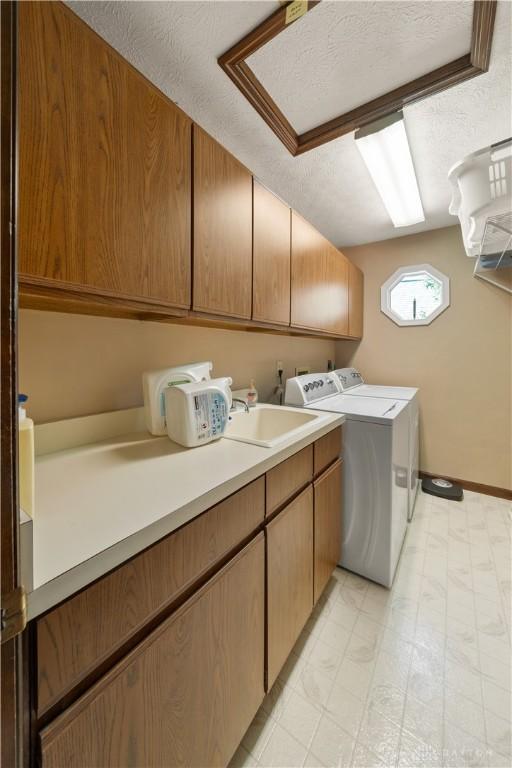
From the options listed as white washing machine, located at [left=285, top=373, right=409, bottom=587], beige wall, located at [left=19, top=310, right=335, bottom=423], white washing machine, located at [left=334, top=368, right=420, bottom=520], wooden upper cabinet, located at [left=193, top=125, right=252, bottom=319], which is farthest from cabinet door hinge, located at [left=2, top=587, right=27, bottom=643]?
white washing machine, located at [left=334, top=368, right=420, bottom=520]

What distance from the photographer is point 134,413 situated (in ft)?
4.23

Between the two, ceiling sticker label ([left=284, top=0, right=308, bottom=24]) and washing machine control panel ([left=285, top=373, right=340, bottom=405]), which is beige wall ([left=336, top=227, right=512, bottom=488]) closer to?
washing machine control panel ([left=285, top=373, right=340, bottom=405])

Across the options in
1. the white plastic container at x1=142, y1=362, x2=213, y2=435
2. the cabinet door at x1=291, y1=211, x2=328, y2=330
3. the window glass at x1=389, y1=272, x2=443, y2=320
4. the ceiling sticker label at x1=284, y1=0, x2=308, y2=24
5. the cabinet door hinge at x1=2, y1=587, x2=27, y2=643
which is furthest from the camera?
the window glass at x1=389, y1=272, x2=443, y2=320

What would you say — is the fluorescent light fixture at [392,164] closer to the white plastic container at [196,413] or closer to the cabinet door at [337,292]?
the cabinet door at [337,292]

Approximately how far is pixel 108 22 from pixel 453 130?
5.22 ft

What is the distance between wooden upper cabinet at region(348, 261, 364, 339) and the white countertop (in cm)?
193

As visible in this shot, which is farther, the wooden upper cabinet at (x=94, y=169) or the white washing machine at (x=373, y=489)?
the white washing machine at (x=373, y=489)

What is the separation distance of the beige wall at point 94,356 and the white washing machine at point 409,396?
4.39 ft

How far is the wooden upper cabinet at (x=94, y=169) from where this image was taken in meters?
0.70

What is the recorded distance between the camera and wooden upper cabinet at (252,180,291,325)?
1458mm

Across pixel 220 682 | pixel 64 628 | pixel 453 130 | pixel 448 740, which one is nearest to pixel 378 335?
pixel 453 130

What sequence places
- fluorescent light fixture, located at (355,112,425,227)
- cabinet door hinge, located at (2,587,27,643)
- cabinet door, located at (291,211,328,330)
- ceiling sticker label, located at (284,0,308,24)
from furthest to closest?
cabinet door, located at (291,211,328,330) → fluorescent light fixture, located at (355,112,425,227) → ceiling sticker label, located at (284,0,308,24) → cabinet door hinge, located at (2,587,27,643)

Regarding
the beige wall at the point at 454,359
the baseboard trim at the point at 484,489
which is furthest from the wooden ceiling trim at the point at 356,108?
the baseboard trim at the point at 484,489

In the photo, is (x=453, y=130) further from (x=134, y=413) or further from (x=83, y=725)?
(x=83, y=725)
